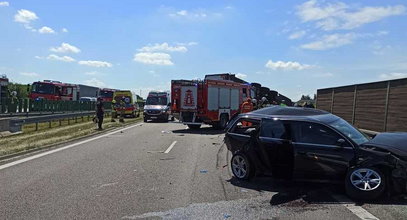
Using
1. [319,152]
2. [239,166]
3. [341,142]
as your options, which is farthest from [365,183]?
[239,166]

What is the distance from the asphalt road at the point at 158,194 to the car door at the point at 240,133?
0.70 metres

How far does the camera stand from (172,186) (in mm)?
7961

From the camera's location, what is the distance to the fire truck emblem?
22875 mm

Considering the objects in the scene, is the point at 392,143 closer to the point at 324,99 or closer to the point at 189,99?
the point at 189,99

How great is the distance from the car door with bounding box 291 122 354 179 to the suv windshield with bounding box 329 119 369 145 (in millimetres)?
225

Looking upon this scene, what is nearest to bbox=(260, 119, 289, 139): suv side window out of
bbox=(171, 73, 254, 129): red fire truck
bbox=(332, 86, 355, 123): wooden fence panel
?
bbox=(332, 86, 355, 123): wooden fence panel

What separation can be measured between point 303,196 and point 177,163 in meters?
4.36

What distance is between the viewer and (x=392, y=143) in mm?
7246

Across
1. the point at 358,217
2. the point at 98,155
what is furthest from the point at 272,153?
the point at 98,155

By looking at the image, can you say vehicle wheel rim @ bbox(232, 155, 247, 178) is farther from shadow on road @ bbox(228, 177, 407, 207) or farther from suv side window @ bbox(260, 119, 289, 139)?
suv side window @ bbox(260, 119, 289, 139)

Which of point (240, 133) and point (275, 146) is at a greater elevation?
point (240, 133)

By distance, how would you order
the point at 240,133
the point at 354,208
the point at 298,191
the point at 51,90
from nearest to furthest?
the point at 354,208, the point at 298,191, the point at 240,133, the point at 51,90

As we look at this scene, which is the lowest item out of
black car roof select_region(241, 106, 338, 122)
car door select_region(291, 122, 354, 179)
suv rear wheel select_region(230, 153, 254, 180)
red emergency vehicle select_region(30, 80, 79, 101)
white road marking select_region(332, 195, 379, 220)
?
white road marking select_region(332, 195, 379, 220)

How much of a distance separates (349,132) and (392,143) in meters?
0.82
